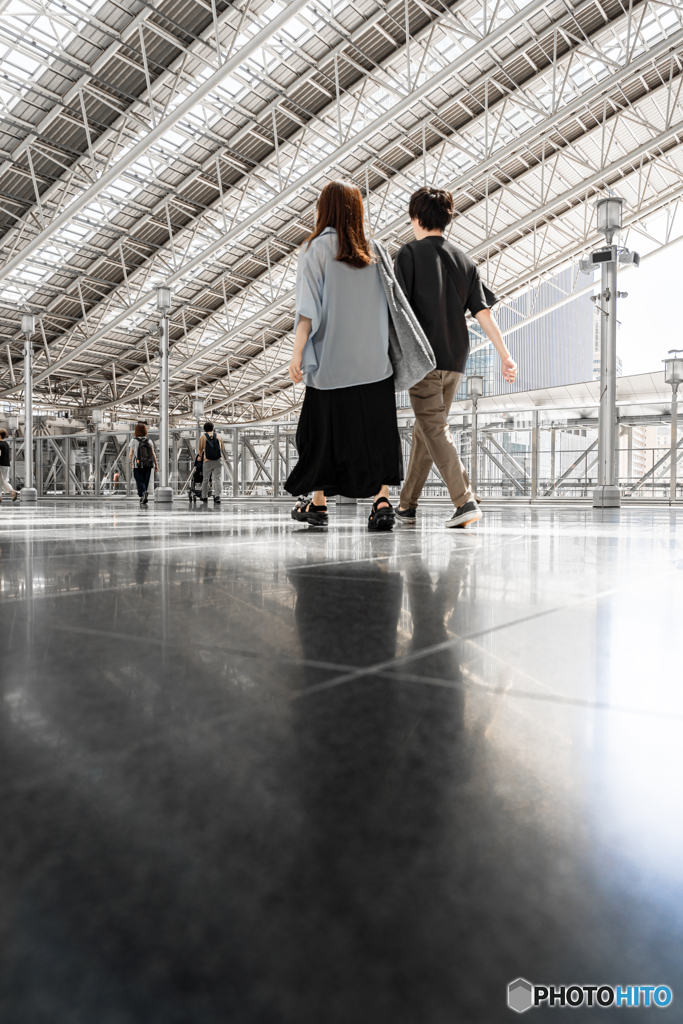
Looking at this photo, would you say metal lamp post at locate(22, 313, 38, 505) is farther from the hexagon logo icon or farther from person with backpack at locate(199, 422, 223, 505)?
the hexagon logo icon

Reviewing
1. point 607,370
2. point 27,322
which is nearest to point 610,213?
point 607,370

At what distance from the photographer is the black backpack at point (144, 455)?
10445 mm

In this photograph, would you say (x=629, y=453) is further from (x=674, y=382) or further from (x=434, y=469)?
(x=434, y=469)

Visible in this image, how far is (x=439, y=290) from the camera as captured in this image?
3.40 meters

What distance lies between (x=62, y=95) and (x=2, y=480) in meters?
7.94

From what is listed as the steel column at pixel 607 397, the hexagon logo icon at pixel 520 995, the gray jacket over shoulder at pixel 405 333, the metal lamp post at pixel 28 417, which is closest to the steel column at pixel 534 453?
the steel column at pixel 607 397

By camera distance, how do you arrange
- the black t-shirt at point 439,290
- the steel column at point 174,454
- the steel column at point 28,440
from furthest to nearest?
the steel column at point 174,454
the steel column at point 28,440
the black t-shirt at point 439,290

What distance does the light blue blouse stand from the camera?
3.08 m

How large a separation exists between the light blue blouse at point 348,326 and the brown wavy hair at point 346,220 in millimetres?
43

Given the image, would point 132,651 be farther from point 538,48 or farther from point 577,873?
point 538,48

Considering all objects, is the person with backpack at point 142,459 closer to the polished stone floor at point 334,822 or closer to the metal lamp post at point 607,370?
the metal lamp post at point 607,370

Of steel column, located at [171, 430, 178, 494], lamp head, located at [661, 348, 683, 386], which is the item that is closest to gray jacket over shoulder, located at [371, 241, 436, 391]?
lamp head, located at [661, 348, 683, 386]

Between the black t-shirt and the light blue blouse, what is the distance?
37 cm

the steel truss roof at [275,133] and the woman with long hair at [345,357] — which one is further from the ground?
the steel truss roof at [275,133]
